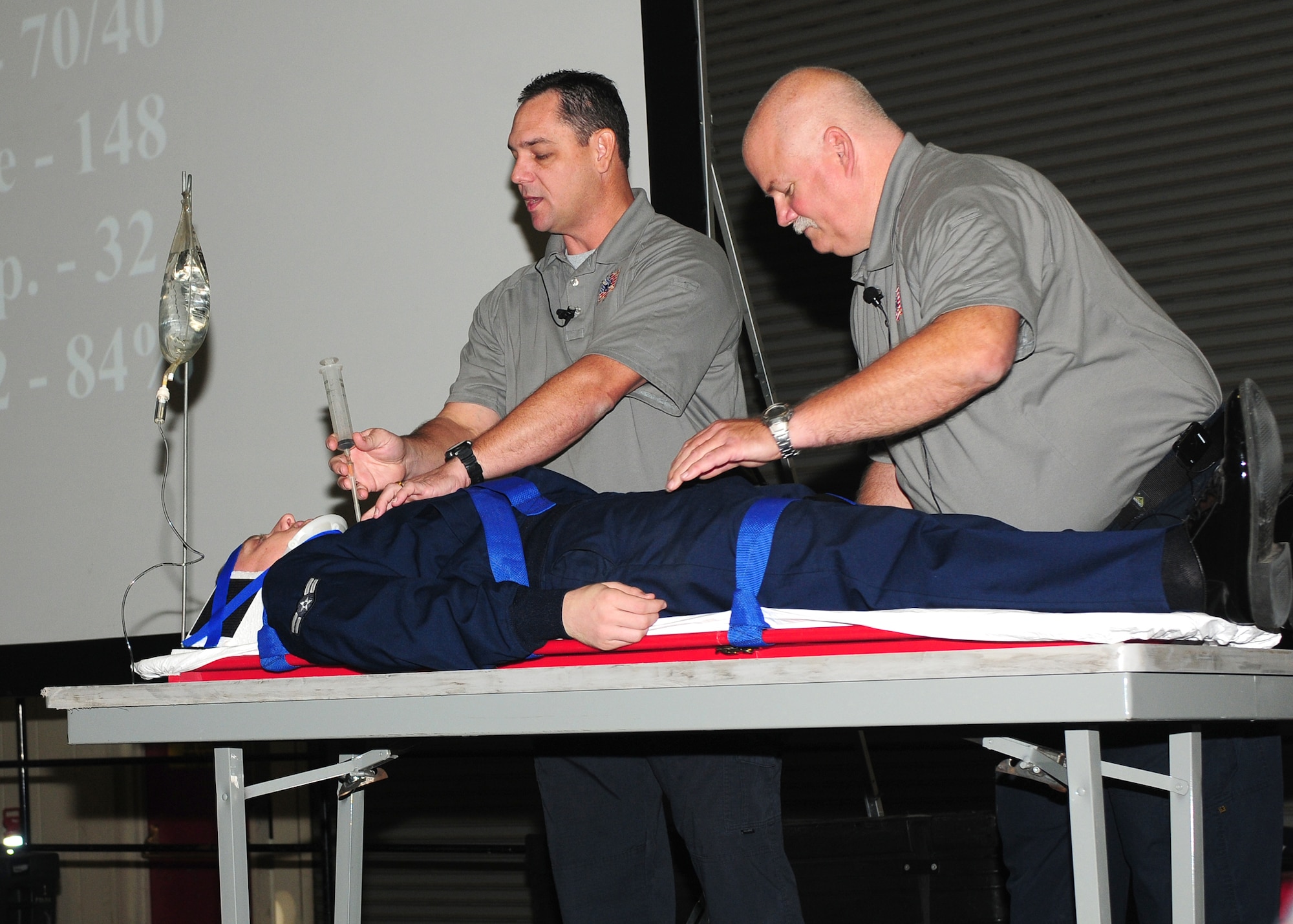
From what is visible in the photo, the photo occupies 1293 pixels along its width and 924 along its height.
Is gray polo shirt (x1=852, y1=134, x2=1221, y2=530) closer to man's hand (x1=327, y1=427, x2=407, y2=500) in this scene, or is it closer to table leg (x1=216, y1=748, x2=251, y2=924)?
man's hand (x1=327, y1=427, x2=407, y2=500)

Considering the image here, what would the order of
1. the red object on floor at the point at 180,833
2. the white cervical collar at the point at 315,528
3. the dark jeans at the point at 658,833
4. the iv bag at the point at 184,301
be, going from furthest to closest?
the red object on floor at the point at 180,833
the iv bag at the point at 184,301
the white cervical collar at the point at 315,528
the dark jeans at the point at 658,833

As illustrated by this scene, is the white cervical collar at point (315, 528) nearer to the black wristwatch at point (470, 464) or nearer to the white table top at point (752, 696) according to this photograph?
the black wristwatch at point (470, 464)

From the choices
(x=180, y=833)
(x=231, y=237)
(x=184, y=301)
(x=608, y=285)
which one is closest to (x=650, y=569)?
(x=608, y=285)

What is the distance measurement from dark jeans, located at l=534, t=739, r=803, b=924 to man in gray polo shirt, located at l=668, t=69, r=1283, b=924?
1.47 ft

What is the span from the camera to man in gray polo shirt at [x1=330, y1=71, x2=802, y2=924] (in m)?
1.70

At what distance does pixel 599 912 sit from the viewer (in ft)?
6.12

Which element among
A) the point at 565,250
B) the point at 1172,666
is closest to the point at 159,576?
the point at 565,250

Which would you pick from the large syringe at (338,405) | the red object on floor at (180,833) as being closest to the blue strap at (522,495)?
the large syringe at (338,405)

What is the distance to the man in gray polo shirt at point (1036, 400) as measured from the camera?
1.48 m

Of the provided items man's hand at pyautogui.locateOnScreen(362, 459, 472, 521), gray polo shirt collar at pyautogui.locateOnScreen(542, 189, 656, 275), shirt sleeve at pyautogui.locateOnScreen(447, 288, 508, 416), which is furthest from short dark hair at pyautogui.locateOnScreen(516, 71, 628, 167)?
man's hand at pyautogui.locateOnScreen(362, 459, 472, 521)

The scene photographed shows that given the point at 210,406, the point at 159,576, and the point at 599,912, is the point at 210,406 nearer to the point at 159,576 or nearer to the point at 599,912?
the point at 159,576

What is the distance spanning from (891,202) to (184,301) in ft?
5.01

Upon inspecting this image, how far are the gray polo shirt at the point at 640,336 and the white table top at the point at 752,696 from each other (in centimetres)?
70

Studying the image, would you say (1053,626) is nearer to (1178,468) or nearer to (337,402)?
(1178,468)
